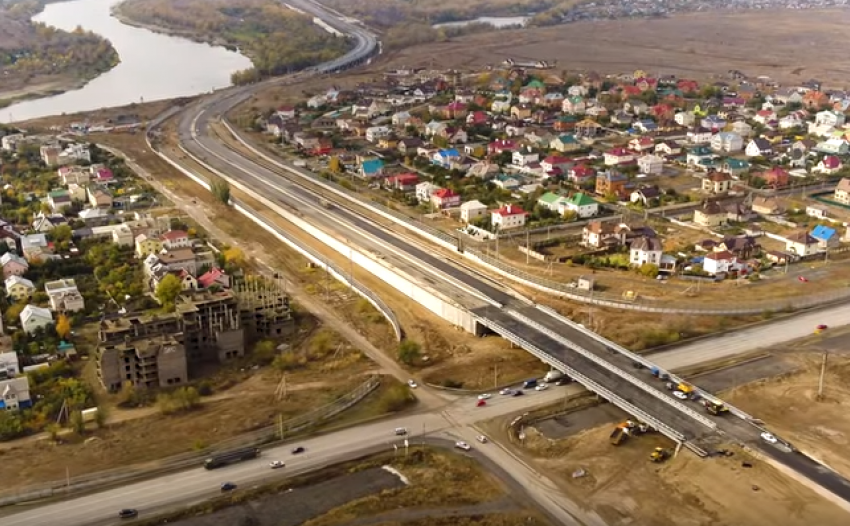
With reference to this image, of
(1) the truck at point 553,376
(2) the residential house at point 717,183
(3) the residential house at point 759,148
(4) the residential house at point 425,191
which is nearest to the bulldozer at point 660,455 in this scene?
(1) the truck at point 553,376

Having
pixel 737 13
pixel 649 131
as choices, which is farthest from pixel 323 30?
pixel 649 131

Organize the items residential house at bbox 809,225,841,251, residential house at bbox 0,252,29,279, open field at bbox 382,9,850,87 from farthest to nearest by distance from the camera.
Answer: open field at bbox 382,9,850,87
residential house at bbox 809,225,841,251
residential house at bbox 0,252,29,279

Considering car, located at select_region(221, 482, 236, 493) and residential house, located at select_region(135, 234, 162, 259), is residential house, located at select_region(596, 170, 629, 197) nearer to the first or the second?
residential house, located at select_region(135, 234, 162, 259)

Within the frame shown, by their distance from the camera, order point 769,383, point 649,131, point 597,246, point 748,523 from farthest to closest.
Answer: point 649,131 → point 597,246 → point 769,383 → point 748,523

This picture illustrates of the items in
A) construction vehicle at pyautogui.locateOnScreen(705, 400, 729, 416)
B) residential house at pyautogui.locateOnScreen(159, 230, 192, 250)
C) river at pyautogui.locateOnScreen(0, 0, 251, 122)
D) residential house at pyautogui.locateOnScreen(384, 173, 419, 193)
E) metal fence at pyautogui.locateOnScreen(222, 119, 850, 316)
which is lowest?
river at pyautogui.locateOnScreen(0, 0, 251, 122)

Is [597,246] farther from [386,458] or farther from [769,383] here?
[386,458]

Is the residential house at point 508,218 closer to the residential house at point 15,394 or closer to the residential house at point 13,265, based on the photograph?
the residential house at point 13,265

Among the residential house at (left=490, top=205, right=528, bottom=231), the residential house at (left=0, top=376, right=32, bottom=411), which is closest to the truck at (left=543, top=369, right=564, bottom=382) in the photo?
the residential house at (left=490, top=205, right=528, bottom=231)
